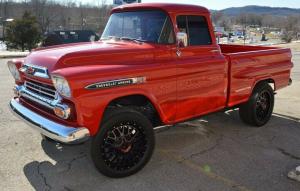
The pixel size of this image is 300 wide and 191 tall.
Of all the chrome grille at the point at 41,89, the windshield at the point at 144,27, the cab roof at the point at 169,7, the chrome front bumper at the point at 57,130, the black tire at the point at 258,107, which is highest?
the cab roof at the point at 169,7

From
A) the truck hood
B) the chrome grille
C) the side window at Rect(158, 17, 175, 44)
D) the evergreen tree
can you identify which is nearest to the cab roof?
the side window at Rect(158, 17, 175, 44)

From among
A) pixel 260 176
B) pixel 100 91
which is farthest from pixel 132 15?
pixel 260 176

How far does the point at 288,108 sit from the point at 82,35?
51.2 ft

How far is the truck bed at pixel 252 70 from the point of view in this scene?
574 cm

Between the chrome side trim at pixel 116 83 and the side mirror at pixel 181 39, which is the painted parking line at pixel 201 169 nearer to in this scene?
the chrome side trim at pixel 116 83

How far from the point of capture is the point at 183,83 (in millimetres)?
4926

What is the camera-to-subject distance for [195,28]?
536 centimetres

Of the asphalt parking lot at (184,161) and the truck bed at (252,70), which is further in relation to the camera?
the truck bed at (252,70)

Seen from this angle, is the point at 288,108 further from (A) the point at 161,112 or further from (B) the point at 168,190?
(B) the point at 168,190

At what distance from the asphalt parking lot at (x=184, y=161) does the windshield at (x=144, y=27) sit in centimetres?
158

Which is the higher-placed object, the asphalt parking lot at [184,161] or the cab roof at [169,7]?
the cab roof at [169,7]

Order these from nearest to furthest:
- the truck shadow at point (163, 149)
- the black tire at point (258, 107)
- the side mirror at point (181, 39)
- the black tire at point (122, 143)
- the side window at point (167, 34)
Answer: the black tire at point (122, 143) < the truck shadow at point (163, 149) < the side mirror at point (181, 39) < the side window at point (167, 34) < the black tire at point (258, 107)

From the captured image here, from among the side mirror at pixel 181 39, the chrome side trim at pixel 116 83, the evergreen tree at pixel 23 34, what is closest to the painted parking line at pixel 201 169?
the chrome side trim at pixel 116 83

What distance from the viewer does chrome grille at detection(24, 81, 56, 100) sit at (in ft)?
14.0
